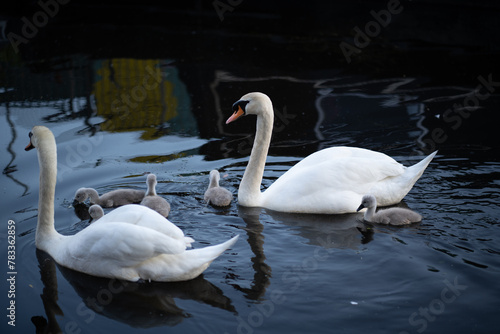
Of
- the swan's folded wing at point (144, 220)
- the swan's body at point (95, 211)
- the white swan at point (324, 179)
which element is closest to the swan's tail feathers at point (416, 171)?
the white swan at point (324, 179)

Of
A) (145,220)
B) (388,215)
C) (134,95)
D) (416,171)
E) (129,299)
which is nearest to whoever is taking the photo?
(129,299)

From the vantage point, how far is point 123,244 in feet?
18.3

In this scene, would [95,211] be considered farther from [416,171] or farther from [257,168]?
[416,171]

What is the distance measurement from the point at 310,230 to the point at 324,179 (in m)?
0.64

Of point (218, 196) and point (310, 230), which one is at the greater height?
point (218, 196)

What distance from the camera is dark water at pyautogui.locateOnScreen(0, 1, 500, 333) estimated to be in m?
5.44

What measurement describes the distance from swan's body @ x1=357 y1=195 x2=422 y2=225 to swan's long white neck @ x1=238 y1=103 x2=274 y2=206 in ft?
3.93

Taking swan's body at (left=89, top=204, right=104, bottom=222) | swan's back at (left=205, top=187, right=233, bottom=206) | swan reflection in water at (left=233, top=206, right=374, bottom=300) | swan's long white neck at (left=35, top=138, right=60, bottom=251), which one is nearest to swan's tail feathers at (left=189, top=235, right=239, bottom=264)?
swan reflection in water at (left=233, top=206, right=374, bottom=300)

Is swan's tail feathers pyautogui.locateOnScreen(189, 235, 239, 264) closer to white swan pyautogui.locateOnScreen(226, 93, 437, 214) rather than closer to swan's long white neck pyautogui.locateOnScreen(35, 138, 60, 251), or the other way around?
swan's long white neck pyautogui.locateOnScreen(35, 138, 60, 251)

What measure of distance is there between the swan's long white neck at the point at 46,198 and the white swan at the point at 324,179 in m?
2.13

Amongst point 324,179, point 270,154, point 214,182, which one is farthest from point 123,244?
point 270,154

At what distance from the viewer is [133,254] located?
18.3ft

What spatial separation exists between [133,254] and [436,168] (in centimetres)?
425

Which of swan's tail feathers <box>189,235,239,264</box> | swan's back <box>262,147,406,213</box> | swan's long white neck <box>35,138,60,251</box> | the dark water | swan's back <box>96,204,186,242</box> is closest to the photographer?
the dark water
